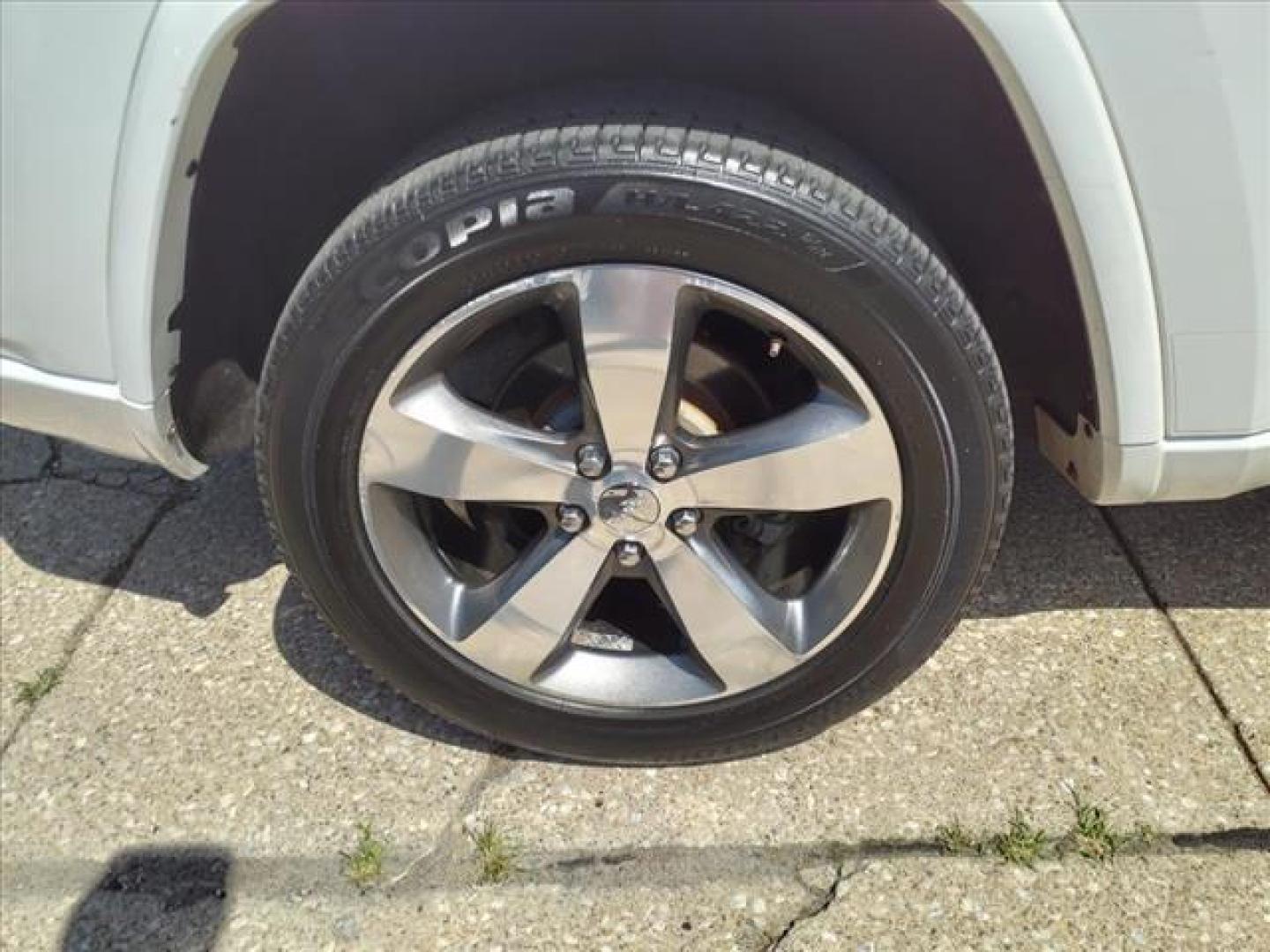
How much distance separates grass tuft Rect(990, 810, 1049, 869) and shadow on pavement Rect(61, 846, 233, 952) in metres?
1.24

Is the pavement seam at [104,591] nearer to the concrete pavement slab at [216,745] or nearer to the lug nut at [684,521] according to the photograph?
the concrete pavement slab at [216,745]

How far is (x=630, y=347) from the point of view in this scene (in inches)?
65.2

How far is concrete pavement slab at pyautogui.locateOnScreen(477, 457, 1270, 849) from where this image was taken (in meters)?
1.93

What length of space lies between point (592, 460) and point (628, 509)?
0.33 ft

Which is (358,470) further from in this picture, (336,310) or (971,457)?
(971,457)

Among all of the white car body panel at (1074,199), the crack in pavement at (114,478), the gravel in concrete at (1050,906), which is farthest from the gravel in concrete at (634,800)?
the white car body panel at (1074,199)

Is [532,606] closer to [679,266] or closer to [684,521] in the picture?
[684,521]

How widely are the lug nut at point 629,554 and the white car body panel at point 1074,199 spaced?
70 cm

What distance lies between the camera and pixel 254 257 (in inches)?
79.5

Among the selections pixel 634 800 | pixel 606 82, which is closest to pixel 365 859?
pixel 634 800

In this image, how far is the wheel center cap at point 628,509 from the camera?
70.3 inches

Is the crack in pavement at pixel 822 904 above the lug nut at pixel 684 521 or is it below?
below

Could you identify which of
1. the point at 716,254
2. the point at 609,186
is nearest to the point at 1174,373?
the point at 716,254

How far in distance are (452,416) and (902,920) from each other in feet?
3.36
